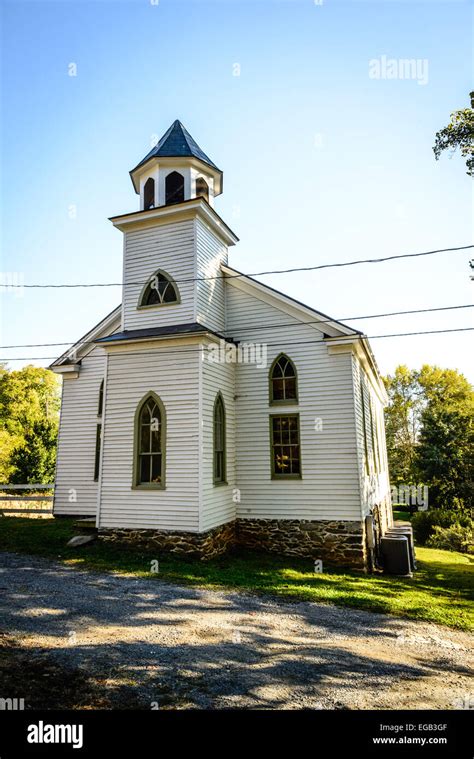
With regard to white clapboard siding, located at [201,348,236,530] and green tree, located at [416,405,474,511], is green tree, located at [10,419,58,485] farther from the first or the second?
green tree, located at [416,405,474,511]

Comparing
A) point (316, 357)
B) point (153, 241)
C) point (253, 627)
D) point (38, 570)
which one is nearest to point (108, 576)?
point (38, 570)

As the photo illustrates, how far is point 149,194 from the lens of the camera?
14180mm

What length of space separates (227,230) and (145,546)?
1035cm

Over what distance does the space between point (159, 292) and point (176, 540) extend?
7.14 metres

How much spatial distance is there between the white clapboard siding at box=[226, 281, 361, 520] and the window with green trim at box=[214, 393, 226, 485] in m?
0.73

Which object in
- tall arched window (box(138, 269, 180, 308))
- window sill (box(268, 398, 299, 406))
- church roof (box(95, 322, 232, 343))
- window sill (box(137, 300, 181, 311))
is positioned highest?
tall arched window (box(138, 269, 180, 308))

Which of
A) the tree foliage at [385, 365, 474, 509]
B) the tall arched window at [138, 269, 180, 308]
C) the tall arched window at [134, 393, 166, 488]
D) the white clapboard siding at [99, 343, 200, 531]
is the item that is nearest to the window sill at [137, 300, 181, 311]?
the tall arched window at [138, 269, 180, 308]

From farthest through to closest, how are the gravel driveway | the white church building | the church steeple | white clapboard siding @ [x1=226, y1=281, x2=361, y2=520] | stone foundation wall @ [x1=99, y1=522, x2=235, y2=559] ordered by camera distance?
the church steeple → white clapboard siding @ [x1=226, y1=281, x2=361, y2=520] → the white church building → stone foundation wall @ [x1=99, y1=522, x2=235, y2=559] → the gravel driveway

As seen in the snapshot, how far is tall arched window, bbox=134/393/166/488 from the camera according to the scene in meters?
11.5

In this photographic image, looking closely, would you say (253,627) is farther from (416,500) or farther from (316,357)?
(416,500)

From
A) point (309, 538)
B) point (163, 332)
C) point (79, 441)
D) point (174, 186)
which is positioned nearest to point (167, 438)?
point (163, 332)

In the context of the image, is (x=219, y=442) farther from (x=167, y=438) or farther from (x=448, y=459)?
(x=448, y=459)

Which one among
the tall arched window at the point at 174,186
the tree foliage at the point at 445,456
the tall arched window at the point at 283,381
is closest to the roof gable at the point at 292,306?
the tall arched window at the point at 283,381
